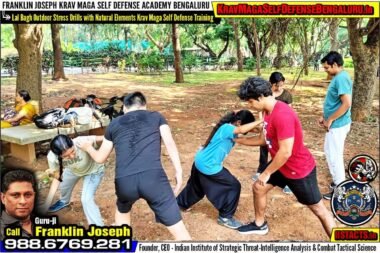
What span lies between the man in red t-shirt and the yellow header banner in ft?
2.02

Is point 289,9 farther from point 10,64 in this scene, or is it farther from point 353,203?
point 10,64

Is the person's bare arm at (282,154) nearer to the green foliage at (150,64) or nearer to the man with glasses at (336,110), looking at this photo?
the man with glasses at (336,110)

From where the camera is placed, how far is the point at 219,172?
10.7 ft

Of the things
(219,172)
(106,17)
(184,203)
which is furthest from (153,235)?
(106,17)

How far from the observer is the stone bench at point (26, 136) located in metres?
3.70

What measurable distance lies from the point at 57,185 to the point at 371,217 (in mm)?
2745

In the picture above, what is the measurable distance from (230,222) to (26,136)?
7.30 ft

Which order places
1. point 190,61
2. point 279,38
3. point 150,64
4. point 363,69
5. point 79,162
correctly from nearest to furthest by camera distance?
point 79,162
point 363,69
point 279,38
point 150,64
point 190,61

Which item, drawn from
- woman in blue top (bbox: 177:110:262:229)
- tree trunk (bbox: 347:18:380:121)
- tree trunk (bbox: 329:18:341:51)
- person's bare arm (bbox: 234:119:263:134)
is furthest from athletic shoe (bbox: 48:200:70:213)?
tree trunk (bbox: 347:18:380:121)

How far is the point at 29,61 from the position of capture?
4.73m

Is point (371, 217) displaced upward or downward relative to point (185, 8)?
downward

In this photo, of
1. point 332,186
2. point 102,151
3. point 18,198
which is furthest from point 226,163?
point 18,198

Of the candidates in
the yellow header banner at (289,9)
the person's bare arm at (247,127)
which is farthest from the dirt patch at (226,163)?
the yellow header banner at (289,9)

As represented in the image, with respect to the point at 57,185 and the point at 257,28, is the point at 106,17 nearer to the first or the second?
the point at 57,185
